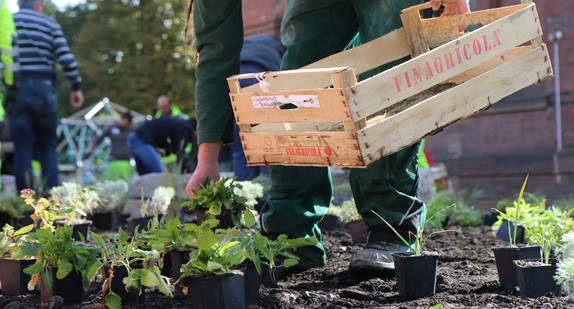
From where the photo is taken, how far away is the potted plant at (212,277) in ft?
5.55

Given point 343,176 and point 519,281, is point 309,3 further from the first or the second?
point 343,176

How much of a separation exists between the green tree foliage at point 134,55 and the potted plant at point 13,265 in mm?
21846

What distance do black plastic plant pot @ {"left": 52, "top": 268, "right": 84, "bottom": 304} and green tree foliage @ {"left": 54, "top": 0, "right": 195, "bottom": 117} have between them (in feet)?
72.6

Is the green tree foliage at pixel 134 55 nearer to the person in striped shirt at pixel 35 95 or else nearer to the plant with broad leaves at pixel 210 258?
the person in striped shirt at pixel 35 95

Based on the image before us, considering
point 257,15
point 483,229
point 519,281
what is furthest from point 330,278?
point 257,15

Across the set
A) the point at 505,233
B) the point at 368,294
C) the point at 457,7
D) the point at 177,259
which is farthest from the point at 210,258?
the point at 505,233

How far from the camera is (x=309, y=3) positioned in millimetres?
2641

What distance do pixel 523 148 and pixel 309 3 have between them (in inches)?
298

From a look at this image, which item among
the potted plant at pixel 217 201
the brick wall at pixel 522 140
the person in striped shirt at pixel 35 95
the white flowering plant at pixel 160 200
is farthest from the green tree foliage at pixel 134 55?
the potted plant at pixel 217 201

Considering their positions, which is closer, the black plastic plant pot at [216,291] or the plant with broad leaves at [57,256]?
the black plastic plant pot at [216,291]

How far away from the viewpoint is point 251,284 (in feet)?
6.29

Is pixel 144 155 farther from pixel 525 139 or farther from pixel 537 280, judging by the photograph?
pixel 537 280

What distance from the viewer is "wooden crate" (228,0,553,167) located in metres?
1.90

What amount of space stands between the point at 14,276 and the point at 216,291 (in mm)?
904
